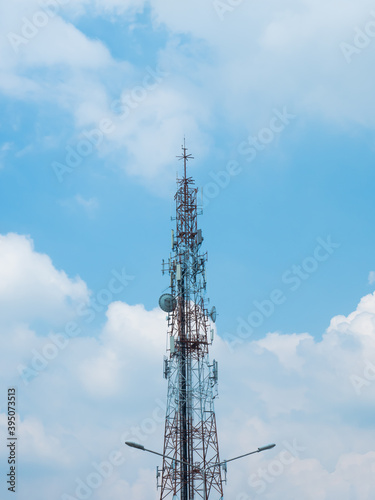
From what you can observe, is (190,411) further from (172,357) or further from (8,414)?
(8,414)

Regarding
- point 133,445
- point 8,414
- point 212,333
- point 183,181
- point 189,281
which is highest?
point 183,181

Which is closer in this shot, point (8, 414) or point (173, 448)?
point (8, 414)

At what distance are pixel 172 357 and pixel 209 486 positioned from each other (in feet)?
31.9

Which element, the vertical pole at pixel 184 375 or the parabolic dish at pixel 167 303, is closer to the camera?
the vertical pole at pixel 184 375

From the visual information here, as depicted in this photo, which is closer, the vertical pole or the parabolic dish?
the vertical pole

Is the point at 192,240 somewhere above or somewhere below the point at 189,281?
above

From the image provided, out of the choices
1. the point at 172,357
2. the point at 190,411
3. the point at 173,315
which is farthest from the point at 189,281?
the point at 190,411

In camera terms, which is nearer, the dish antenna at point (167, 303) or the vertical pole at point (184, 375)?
the vertical pole at point (184, 375)

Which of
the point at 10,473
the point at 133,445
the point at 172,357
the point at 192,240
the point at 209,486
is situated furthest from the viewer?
the point at 192,240

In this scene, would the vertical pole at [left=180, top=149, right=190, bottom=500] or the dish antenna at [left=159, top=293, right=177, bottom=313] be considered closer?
the vertical pole at [left=180, top=149, right=190, bottom=500]

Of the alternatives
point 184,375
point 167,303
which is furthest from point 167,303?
point 184,375

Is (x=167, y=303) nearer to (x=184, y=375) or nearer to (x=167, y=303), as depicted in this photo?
(x=167, y=303)

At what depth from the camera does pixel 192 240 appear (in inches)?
2109

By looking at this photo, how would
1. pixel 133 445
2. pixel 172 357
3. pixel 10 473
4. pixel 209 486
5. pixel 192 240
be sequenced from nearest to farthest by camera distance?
pixel 133 445 → pixel 10 473 → pixel 209 486 → pixel 172 357 → pixel 192 240
